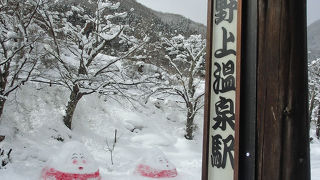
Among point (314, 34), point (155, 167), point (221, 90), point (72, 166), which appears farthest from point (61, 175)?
point (221, 90)

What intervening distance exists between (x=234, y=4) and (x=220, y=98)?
47 cm

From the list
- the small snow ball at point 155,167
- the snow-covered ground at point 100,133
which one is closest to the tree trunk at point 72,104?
the snow-covered ground at point 100,133

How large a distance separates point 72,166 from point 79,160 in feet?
0.79

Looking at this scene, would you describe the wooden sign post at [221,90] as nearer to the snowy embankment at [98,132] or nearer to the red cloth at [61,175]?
the red cloth at [61,175]

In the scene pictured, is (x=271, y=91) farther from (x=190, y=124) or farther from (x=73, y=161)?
(x=190, y=124)

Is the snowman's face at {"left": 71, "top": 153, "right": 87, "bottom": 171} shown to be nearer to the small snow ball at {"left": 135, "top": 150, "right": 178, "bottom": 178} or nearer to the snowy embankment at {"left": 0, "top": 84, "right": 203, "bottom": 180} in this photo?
the snowy embankment at {"left": 0, "top": 84, "right": 203, "bottom": 180}

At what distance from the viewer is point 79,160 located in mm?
7469

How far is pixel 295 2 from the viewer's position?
119cm

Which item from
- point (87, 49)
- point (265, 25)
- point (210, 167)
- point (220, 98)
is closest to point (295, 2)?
point (265, 25)

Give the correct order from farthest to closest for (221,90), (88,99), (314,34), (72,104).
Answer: (88,99) → (72,104) → (314,34) → (221,90)

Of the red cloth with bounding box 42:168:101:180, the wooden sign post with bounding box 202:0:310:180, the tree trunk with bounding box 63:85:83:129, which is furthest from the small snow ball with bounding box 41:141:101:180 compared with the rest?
the wooden sign post with bounding box 202:0:310:180

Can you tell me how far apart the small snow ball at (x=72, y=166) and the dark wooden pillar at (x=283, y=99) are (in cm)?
674

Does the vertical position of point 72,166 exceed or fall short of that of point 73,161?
it falls short

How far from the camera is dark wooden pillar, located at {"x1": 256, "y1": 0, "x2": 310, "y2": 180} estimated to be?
3.76ft
